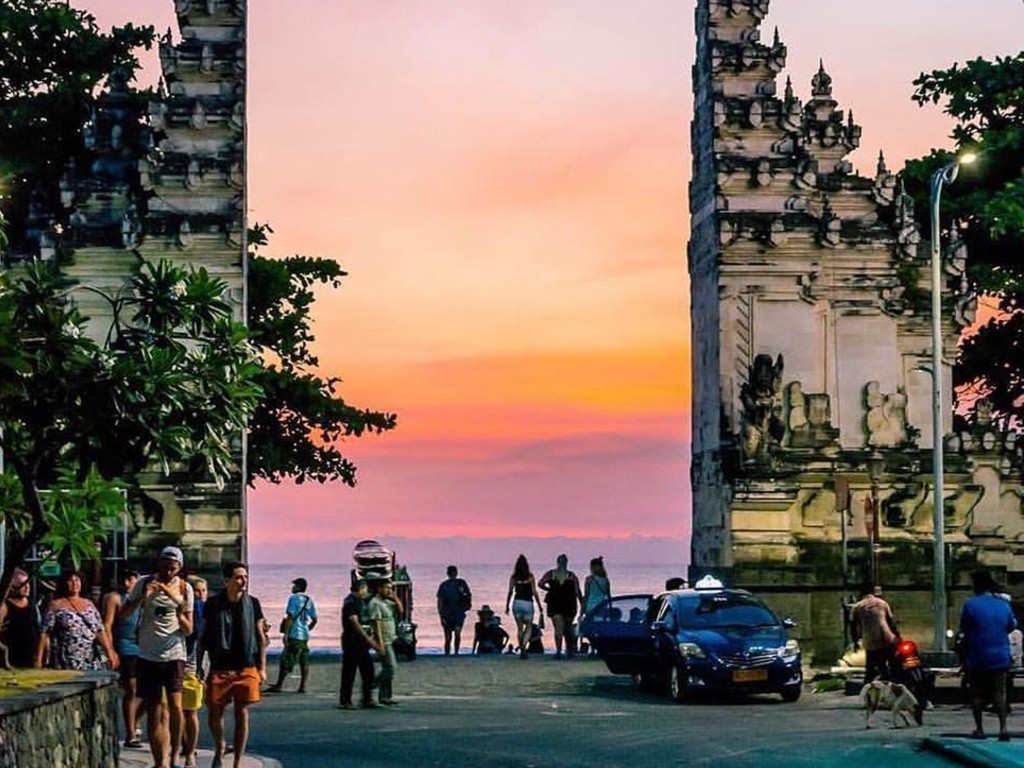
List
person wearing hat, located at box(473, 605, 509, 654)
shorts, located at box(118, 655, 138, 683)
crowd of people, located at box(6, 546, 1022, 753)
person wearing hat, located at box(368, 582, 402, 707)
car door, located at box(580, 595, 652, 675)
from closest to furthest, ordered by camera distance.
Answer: crowd of people, located at box(6, 546, 1022, 753)
shorts, located at box(118, 655, 138, 683)
person wearing hat, located at box(368, 582, 402, 707)
car door, located at box(580, 595, 652, 675)
person wearing hat, located at box(473, 605, 509, 654)

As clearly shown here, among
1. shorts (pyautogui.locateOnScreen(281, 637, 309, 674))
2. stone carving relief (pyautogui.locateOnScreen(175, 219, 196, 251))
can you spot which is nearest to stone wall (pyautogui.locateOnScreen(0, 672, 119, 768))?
shorts (pyautogui.locateOnScreen(281, 637, 309, 674))

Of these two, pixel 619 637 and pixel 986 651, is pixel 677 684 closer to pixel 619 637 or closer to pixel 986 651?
pixel 619 637

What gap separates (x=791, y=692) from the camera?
33.0 m

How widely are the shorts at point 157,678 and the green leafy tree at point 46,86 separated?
1164 inches

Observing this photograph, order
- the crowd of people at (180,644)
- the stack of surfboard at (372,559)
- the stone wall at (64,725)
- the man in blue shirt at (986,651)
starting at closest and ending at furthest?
1. the stone wall at (64,725)
2. the crowd of people at (180,644)
3. the man in blue shirt at (986,651)
4. the stack of surfboard at (372,559)

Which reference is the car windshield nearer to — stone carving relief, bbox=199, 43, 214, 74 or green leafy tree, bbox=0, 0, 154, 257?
stone carving relief, bbox=199, 43, 214, 74

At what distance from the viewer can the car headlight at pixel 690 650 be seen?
32.4 meters

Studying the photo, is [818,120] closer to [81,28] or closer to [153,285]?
[81,28]

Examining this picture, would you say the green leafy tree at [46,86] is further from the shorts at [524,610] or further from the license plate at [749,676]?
the license plate at [749,676]

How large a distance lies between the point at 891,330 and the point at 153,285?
78.4ft

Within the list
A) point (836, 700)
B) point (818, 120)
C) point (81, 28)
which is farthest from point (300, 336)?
point (836, 700)

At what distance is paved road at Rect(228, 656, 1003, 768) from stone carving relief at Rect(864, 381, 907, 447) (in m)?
8.57

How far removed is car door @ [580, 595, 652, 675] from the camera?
116 feet

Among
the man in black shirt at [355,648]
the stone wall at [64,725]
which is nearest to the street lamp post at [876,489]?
the man in black shirt at [355,648]
